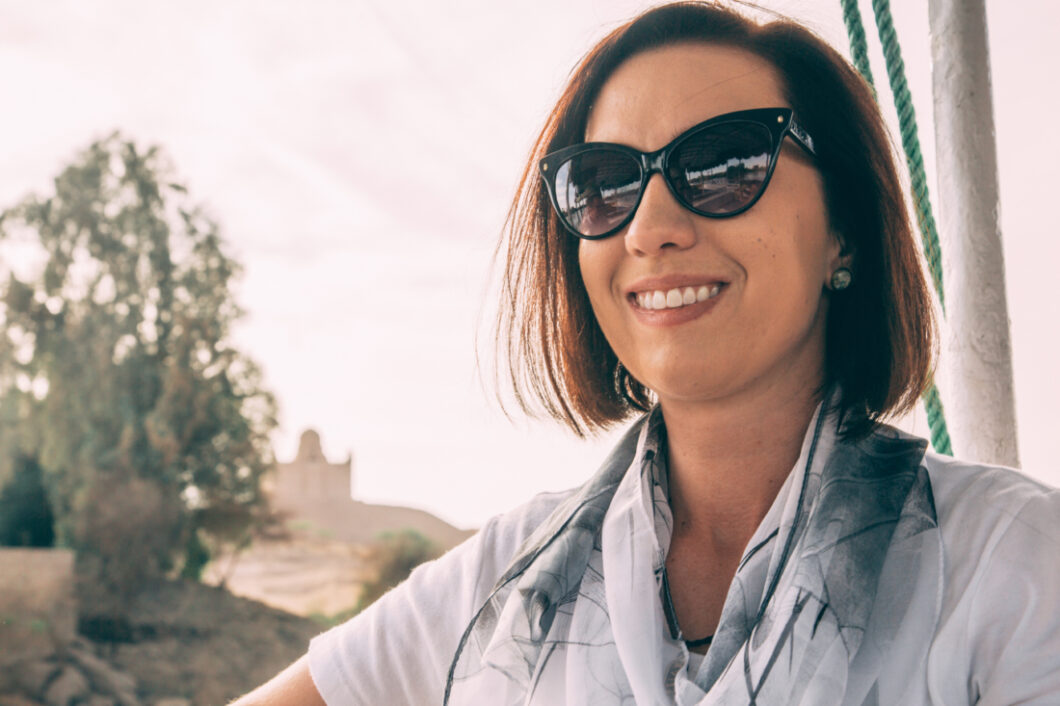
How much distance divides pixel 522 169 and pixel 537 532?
1.94ft

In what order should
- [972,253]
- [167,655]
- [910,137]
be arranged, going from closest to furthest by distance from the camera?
[910,137], [972,253], [167,655]

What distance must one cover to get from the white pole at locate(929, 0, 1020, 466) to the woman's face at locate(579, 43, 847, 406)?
0.47m

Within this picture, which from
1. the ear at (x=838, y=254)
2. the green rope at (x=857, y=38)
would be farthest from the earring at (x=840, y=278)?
the green rope at (x=857, y=38)

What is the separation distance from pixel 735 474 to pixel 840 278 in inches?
12.2

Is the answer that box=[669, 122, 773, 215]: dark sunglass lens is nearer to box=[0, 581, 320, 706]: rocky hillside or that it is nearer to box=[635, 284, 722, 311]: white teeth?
box=[635, 284, 722, 311]: white teeth

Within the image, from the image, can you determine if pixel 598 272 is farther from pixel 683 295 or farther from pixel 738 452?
pixel 738 452

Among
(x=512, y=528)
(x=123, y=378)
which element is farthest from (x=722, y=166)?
(x=123, y=378)

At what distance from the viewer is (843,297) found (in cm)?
132

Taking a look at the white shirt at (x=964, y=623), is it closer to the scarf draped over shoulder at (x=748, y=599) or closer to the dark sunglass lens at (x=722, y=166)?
the scarf draped over shoulder at (x=748, y=599)

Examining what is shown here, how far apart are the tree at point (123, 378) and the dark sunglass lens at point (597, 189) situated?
17.5 m

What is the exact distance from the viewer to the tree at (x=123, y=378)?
56.2ft

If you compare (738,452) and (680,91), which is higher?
(680,91)

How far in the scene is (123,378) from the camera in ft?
57.6

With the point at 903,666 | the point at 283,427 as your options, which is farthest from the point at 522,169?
the point at 283,427
